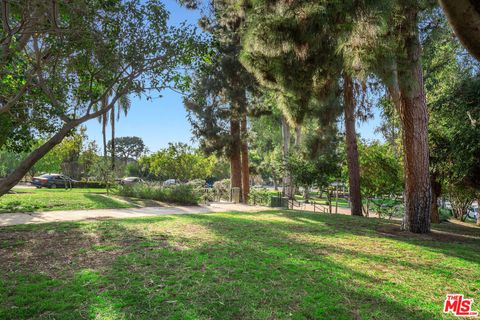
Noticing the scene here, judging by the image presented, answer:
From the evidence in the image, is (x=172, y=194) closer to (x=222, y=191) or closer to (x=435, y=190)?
(x=222, y=191)

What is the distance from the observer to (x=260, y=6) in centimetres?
559

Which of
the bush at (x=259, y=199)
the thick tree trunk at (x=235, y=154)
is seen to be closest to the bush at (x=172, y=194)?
the thick tree trunk at (x=235, y=154)

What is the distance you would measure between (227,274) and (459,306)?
2.58m

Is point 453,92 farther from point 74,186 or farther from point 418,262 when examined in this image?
point 74,186

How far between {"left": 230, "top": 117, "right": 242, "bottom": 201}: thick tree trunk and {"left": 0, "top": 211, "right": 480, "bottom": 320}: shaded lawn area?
420 inches

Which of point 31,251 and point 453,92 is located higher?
point 453,92

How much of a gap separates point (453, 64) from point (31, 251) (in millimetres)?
15442

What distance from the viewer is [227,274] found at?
13.1ft

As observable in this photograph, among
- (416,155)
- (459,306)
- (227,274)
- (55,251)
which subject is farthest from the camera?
(416,155)

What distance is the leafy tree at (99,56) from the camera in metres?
5.83

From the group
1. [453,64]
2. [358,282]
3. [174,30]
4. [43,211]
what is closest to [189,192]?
[43,211]

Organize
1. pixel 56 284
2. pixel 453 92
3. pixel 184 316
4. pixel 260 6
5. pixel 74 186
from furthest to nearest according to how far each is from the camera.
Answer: pixel 74 186 → pixel 453 92 → pixel 260 6 → pixel 56 284 → pixel 184 316

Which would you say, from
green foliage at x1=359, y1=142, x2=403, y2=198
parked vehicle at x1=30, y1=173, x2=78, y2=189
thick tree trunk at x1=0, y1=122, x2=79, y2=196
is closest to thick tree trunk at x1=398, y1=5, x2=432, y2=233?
green foliage at x1=359, y1=142, x2=403, y2=198

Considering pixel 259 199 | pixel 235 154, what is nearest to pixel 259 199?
pixel 259 199
